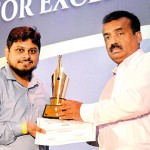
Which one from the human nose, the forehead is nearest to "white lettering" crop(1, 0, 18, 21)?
the human nose

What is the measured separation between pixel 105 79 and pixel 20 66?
0.48 meters

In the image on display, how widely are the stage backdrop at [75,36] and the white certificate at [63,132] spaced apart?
0.38 ft

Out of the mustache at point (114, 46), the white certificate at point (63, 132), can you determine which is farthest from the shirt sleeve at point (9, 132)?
the mustache at point (114, 46)

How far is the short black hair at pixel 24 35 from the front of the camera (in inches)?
82.9

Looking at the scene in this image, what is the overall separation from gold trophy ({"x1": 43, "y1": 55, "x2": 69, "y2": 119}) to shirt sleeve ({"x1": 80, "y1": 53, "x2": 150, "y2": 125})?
18 centimetres

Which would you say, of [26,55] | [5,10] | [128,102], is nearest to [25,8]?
[5,10]

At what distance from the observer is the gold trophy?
6.26 feet

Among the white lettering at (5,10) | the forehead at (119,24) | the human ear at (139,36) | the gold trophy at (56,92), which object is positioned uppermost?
the white lettering at (5,10)

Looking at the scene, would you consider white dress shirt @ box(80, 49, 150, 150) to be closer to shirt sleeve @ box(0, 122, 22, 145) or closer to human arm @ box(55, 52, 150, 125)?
human arm @ box(55, 52, 150, 125)

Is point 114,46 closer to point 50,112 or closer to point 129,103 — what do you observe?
point 129,103

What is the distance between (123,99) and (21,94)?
1.94 feet

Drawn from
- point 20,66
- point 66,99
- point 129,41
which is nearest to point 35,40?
point 20,66

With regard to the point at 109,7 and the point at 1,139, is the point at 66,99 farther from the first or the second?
the point at 109,7

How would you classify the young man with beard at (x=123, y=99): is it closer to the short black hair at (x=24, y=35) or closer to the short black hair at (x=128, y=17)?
the short black hair at (x=128, y=17)
